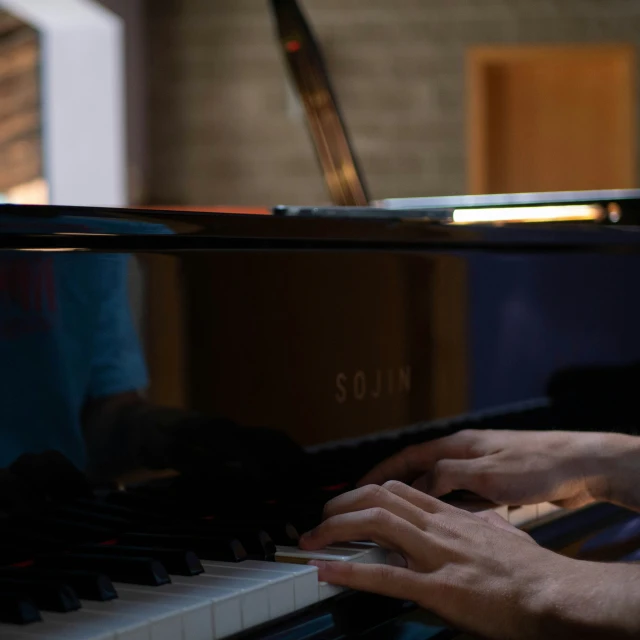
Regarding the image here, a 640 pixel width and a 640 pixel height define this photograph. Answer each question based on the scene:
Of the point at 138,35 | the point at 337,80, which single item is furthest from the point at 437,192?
the point at 138,35

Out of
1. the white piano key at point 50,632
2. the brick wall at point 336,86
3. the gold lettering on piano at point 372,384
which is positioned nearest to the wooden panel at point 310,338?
the gold lettering on piano at point 372,384

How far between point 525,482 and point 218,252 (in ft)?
1.60

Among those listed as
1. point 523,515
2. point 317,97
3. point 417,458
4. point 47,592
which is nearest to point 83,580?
point 47,592

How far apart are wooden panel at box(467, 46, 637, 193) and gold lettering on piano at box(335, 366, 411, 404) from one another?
16.4 ft

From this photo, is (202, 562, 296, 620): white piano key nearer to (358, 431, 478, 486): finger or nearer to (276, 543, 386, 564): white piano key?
(276, 543, 386, 564): white piano key

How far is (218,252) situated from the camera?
1023mm

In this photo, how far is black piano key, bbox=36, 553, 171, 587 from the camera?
0.79 metres

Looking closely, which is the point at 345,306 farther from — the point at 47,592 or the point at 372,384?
the point at 47,592

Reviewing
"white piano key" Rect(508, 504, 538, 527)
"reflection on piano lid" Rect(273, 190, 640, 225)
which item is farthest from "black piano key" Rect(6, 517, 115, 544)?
"reflection on piano lid" Rect(273, 190, 640, 225)

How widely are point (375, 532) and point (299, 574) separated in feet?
0.32

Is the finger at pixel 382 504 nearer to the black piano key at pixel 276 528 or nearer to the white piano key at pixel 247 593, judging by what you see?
the black piano key at pixel 276 528

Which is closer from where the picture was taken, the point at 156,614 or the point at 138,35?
the point at 156,614

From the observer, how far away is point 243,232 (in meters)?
1.03

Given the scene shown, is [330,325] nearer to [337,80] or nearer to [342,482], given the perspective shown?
[342,482]
